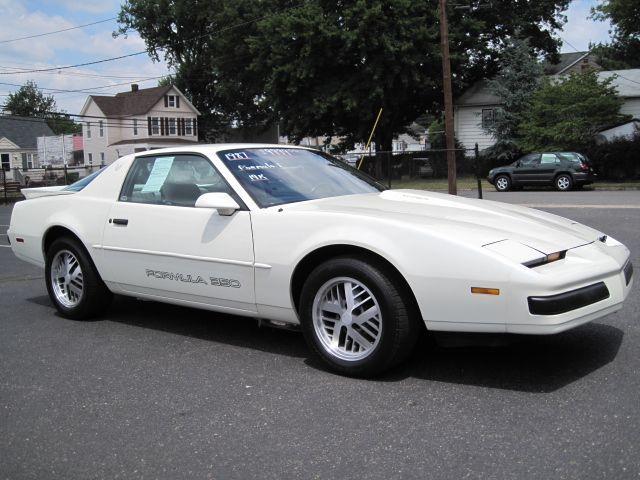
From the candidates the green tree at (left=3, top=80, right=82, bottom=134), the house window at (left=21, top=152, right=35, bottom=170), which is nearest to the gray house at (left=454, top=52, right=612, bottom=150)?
the house window at (left=21, top=152, right=35, bottom=170)

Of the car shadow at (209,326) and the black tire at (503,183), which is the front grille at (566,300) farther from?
the black tire at (503,183)

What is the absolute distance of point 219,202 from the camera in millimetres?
4059

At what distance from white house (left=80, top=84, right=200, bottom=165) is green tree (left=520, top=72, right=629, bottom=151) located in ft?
123

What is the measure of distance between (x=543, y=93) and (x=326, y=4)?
12299 mm

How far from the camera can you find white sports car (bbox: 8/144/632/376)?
3328 millimetres

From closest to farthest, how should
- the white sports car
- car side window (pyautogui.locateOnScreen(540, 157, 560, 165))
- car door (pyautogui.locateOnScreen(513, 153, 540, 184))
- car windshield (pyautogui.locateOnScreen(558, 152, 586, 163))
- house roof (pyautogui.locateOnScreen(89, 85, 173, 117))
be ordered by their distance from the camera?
the white sports car → car windshield (pyautogui.locateOnScreen(558, 152, 586, 163)) → car side window (pyautogui.locateOnScreen(540, 157, 560, 165)) → car door (pyautogui.locateOnScreen(513, 153, 540, 184)) → house roof (pyautogui.locateOnScreen(89, 85, 173, 117))

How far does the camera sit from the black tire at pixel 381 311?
3.51m

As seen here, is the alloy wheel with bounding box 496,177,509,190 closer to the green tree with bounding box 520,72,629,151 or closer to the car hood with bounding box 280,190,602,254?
the green tree with bounding box 520,72,629,151

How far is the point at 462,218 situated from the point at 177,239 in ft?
6.46

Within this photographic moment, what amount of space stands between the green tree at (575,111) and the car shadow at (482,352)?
86.3 ft

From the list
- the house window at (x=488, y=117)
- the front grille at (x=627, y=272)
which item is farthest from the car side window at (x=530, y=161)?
the front grille at (x=627, y=272)

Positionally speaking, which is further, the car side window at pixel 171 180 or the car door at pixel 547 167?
the car door at pixel 547 167

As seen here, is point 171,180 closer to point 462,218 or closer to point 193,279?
point 193,279

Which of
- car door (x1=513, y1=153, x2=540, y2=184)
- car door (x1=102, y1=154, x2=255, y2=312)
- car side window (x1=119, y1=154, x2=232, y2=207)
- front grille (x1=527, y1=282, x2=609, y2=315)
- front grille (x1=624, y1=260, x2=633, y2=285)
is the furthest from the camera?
car door (x1=513, y1=153, x2=540, y2=184)
